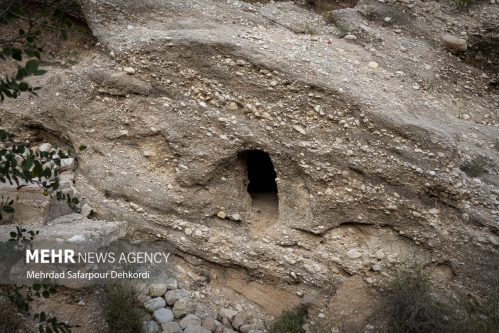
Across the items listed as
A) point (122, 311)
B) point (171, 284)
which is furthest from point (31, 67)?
point (171, 284)

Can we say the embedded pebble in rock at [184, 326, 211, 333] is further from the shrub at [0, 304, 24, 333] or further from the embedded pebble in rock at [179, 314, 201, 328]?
the shrub at [0, 304, 24, 333]

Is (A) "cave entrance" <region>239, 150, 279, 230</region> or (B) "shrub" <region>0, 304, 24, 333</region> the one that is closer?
(B) "shrub" <region>0, 304, 24, 333</region>

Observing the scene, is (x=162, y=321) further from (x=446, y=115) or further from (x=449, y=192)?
(x=446, y=115)

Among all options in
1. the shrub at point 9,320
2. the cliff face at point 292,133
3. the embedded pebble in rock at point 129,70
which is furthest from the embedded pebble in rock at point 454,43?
the shrub at point 9,320

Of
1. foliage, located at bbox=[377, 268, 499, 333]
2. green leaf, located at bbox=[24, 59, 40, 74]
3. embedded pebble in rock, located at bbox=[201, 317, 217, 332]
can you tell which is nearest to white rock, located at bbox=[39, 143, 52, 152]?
embedded pebble in rock, located at bbox=[201, 317, 217, 332]

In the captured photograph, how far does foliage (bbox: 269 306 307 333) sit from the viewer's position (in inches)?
170

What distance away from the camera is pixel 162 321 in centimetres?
439

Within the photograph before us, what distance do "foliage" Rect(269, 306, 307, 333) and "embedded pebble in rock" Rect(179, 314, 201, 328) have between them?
0.62 m

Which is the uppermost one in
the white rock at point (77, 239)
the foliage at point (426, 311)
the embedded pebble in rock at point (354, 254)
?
the white rock at point (77, 239)

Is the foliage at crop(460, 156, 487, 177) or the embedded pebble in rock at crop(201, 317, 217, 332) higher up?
the foliage at crop(460, 156, 487, 177)

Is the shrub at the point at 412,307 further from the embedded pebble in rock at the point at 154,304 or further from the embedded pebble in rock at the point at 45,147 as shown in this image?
the embedded pebble in rock at the point at 45,147

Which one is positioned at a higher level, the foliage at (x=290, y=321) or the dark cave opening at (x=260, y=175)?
the dark cave opening at (x=260, y=175)

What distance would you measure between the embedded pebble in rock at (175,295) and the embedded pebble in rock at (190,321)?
7.5 inches

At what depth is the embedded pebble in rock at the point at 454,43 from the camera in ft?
16.3
